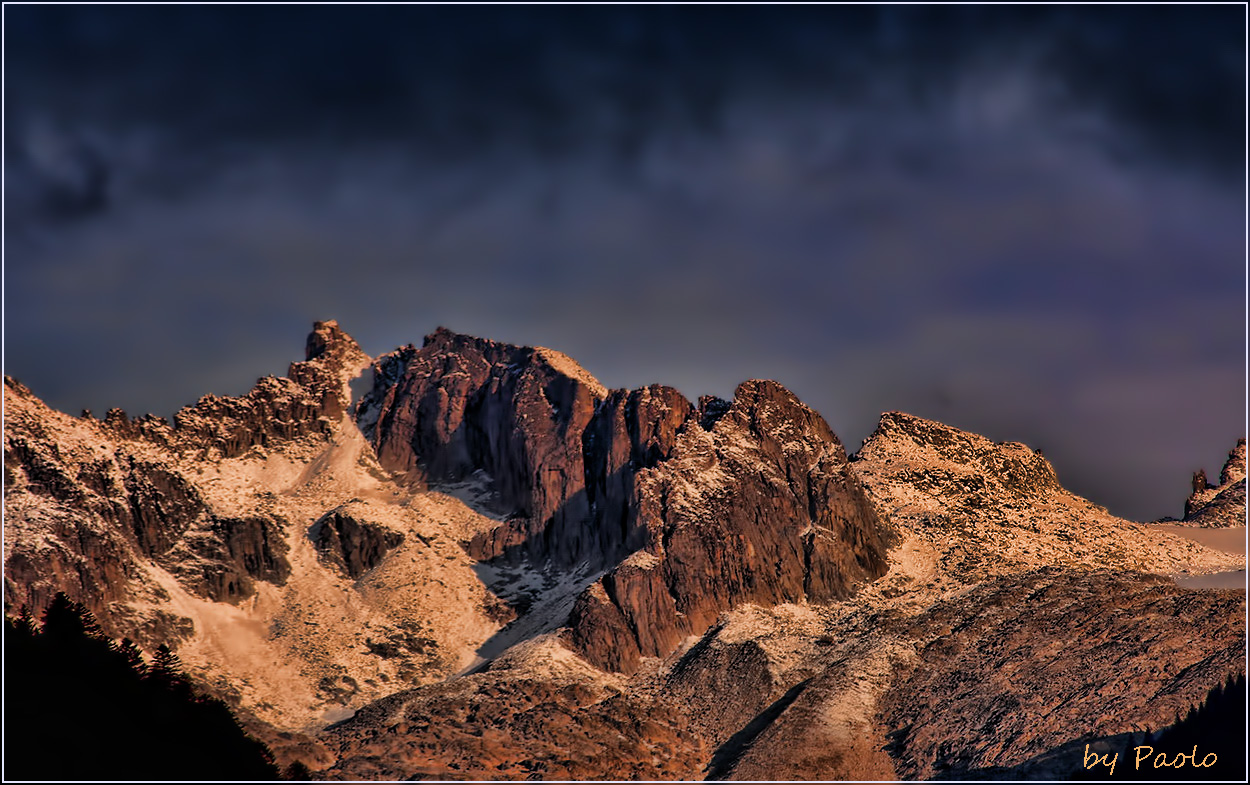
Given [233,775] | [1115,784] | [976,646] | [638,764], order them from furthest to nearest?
[976,646] < [638,764] < [1115,784] < [233,775]

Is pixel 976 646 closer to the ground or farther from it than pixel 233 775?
farther from it

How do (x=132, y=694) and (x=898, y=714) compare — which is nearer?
(x=132, y=694)

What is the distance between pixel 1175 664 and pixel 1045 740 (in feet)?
66.8

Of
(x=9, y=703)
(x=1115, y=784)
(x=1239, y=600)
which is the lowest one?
(x=1115, y=784)

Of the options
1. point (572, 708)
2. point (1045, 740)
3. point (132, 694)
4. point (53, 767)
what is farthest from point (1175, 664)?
point (53, 767)

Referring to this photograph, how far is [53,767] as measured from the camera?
290ft

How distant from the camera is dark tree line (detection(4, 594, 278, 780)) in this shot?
88938 mm

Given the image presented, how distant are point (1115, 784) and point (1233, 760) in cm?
1266

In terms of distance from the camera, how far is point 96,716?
97.4 m

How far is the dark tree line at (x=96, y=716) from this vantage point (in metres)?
88.9

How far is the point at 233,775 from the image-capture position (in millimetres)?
123812

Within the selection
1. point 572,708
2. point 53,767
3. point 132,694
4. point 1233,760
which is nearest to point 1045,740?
point 1233,760

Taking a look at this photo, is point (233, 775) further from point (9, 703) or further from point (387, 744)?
point (387, 744)

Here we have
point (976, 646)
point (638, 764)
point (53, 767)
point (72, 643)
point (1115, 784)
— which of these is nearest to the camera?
point (53, 767)
